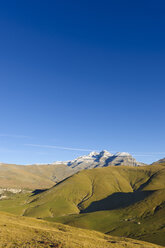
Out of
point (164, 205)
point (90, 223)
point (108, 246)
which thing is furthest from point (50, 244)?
point (164, 205)

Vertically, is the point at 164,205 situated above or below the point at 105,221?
above

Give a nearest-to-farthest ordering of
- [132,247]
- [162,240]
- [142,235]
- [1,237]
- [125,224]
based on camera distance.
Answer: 1. [1,237]
2. [132,247]
3. [162,240]
4. [142,235]
5. [125,224]

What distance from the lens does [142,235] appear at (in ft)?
473

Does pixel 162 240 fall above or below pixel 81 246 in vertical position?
below

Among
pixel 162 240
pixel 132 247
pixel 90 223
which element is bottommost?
pixel 90 223

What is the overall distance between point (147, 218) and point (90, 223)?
5569 cm

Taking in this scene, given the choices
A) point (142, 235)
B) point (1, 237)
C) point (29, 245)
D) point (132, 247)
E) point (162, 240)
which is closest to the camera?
point (29, 245)

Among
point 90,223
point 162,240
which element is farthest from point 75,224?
point 162,240

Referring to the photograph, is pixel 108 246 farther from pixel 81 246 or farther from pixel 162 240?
pixel 162 240

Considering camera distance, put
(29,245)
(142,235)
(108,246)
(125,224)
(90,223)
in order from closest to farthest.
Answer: (29,245), (108,246), (142,235), (125,224), (90,223)

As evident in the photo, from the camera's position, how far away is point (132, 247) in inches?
2172

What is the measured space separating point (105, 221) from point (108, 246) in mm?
159268

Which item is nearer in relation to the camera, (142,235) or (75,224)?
(142,235)

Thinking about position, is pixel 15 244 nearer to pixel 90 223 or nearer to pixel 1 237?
pixel 1 237
